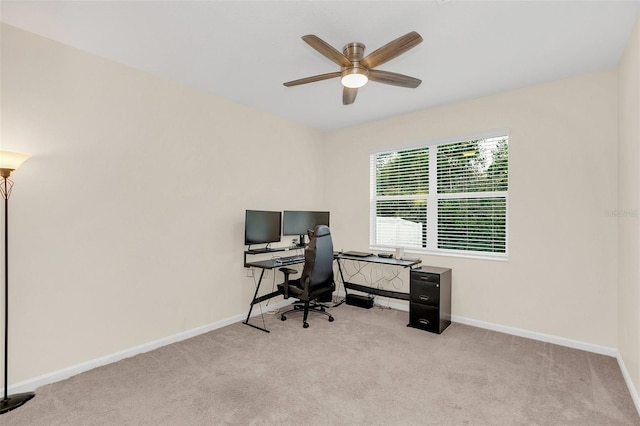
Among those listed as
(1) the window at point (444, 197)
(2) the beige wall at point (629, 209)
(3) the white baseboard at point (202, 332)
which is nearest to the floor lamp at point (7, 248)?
Result: (3) the white baseboard at point (202, 332)

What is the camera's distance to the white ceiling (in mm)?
2105

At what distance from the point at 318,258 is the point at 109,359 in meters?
2.19

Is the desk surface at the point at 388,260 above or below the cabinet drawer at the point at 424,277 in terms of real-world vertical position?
above

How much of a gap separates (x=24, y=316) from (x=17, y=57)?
6.46 feet

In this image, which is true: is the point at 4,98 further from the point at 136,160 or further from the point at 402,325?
the point at 402,325

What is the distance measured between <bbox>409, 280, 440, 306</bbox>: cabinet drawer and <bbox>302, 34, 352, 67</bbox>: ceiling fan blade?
2524 millimetres

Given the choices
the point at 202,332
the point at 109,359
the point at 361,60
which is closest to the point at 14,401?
the point at 109,359

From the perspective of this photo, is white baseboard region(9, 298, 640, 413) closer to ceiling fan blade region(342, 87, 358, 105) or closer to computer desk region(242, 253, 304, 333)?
computer desk region(242, 253, 304, 333)

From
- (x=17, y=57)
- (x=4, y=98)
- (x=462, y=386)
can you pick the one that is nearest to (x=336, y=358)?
(x=462, y=386)

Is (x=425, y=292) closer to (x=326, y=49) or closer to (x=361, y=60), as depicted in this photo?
(x=361, y=60)

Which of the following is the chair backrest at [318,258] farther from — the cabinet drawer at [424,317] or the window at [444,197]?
the window at [444,197]

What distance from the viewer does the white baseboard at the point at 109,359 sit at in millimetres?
2348

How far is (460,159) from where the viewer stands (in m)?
3.93

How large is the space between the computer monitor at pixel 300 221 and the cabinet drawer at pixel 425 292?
165cm
